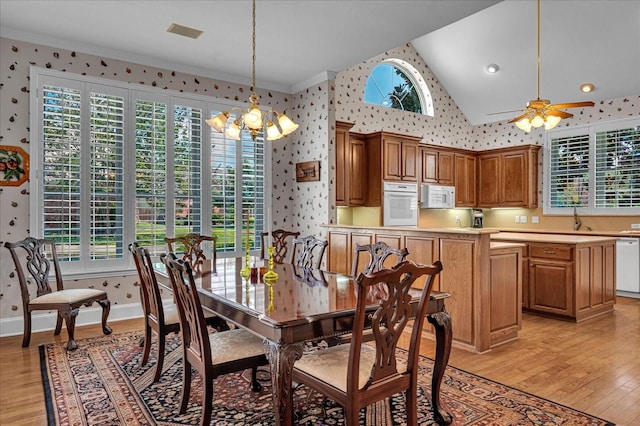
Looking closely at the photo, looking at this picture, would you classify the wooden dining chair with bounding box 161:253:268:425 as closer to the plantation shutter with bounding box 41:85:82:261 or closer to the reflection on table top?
the reflection on table top

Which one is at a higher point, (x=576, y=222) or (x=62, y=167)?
(x=62, y=167)

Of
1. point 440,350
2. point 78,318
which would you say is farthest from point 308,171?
point 440,350

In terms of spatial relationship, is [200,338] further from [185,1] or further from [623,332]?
[623,332]

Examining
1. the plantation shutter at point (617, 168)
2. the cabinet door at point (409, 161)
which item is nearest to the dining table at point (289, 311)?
the cabinet door at point (409, 161)

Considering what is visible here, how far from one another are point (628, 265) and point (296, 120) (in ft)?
16.6

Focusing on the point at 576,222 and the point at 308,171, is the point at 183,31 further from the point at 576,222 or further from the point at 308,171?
the point at 576,222

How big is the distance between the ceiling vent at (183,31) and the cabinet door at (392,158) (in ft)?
9.73

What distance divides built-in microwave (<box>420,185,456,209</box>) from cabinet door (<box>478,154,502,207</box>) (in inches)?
33.3

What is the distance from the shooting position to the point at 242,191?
5406mm

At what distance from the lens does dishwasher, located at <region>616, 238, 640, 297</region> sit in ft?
18.8

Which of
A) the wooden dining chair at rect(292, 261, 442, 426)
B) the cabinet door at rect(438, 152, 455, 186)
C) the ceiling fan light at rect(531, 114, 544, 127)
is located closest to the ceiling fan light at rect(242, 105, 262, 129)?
the wooden dining chair at rect(292, 261, 442, 426)

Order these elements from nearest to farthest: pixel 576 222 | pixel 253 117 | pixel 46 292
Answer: pixel 253 117, pixel 46 292, pixel 576 222

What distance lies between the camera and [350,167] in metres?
5.99

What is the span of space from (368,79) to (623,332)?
4.81 m
